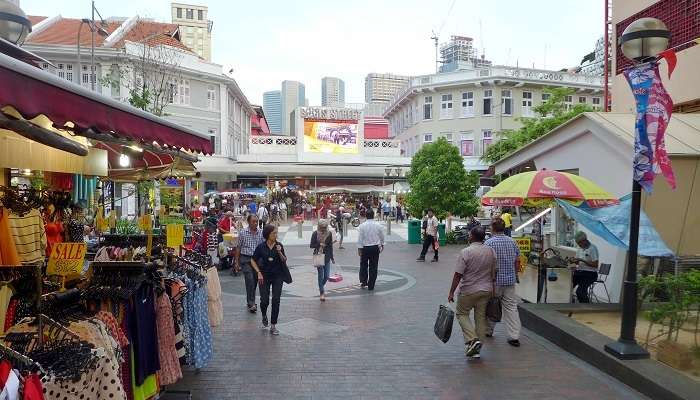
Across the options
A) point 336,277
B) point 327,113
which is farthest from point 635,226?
point 327,113

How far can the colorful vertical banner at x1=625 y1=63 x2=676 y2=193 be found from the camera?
5879 mm

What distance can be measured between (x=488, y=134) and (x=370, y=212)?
3045cm

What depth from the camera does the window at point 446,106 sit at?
40250mm

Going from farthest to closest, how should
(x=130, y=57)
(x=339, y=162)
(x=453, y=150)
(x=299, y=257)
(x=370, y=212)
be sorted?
(x=339, y=162) → (x=130, y=57) → (x=453, y=150) → (x=299, y=257) → (x=370, y=212)

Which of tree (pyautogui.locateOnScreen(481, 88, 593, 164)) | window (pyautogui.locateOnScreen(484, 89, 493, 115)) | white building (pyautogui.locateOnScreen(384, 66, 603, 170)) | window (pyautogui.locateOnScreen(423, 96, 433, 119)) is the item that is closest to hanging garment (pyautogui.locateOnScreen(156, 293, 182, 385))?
tree (pyautogui.locateOnScreen(481, 88, 593, 164))

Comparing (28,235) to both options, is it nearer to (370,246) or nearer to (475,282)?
(475,282)

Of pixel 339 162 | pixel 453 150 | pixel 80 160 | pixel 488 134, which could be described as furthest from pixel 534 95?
pixel 80 160

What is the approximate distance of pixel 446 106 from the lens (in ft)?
133

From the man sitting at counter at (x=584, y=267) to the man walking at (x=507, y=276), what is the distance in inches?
86.1

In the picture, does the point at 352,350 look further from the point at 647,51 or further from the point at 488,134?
the point at 488,134

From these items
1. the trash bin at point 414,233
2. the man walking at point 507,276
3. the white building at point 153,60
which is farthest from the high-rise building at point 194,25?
the man walking at point 507,276

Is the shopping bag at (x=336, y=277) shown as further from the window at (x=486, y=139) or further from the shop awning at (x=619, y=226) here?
the window at (x=486, y=139)

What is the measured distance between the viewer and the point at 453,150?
812 inches

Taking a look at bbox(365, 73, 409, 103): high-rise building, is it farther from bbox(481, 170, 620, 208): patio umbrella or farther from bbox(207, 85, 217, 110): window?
bbox(481, 170, 620, 208): patio umbrella
